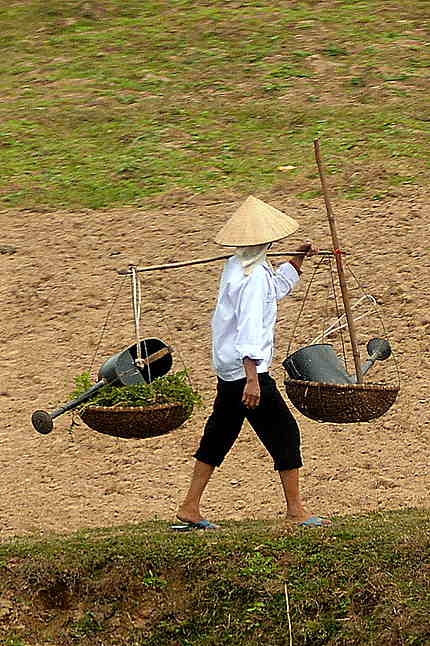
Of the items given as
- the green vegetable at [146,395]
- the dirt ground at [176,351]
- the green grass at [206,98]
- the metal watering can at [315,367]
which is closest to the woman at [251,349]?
the green vegetable at [146,395]

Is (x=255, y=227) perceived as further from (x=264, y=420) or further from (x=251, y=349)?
(x=264, y=420)

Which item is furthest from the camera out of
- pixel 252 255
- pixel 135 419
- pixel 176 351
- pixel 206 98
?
pixel 206 98

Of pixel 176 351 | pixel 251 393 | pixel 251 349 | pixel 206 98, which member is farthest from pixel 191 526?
pixel 206 98

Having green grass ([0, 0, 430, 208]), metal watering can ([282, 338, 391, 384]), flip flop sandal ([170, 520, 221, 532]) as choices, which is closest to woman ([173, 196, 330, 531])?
flip flop sandal ([170, 520, 221, 532])

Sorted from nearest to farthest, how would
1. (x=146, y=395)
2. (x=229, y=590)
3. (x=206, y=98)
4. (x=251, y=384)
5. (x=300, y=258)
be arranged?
(x=229, y=590)
(x=251, y=384)
(x=300, y=258)
(x=146, y=395)
(x=206, y=98)

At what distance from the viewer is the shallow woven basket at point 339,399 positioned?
22.2 feet

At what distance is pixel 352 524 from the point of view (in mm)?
7012

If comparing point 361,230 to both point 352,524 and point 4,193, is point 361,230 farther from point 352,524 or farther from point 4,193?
point 352,524

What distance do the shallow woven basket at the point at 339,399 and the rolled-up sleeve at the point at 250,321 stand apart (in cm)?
58

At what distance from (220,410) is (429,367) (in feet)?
13.8

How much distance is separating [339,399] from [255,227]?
104 centimetres

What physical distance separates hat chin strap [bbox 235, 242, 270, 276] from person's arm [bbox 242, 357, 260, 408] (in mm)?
500

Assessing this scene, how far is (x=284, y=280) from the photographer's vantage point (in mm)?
6621

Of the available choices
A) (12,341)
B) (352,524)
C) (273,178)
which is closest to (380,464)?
(352,524)
